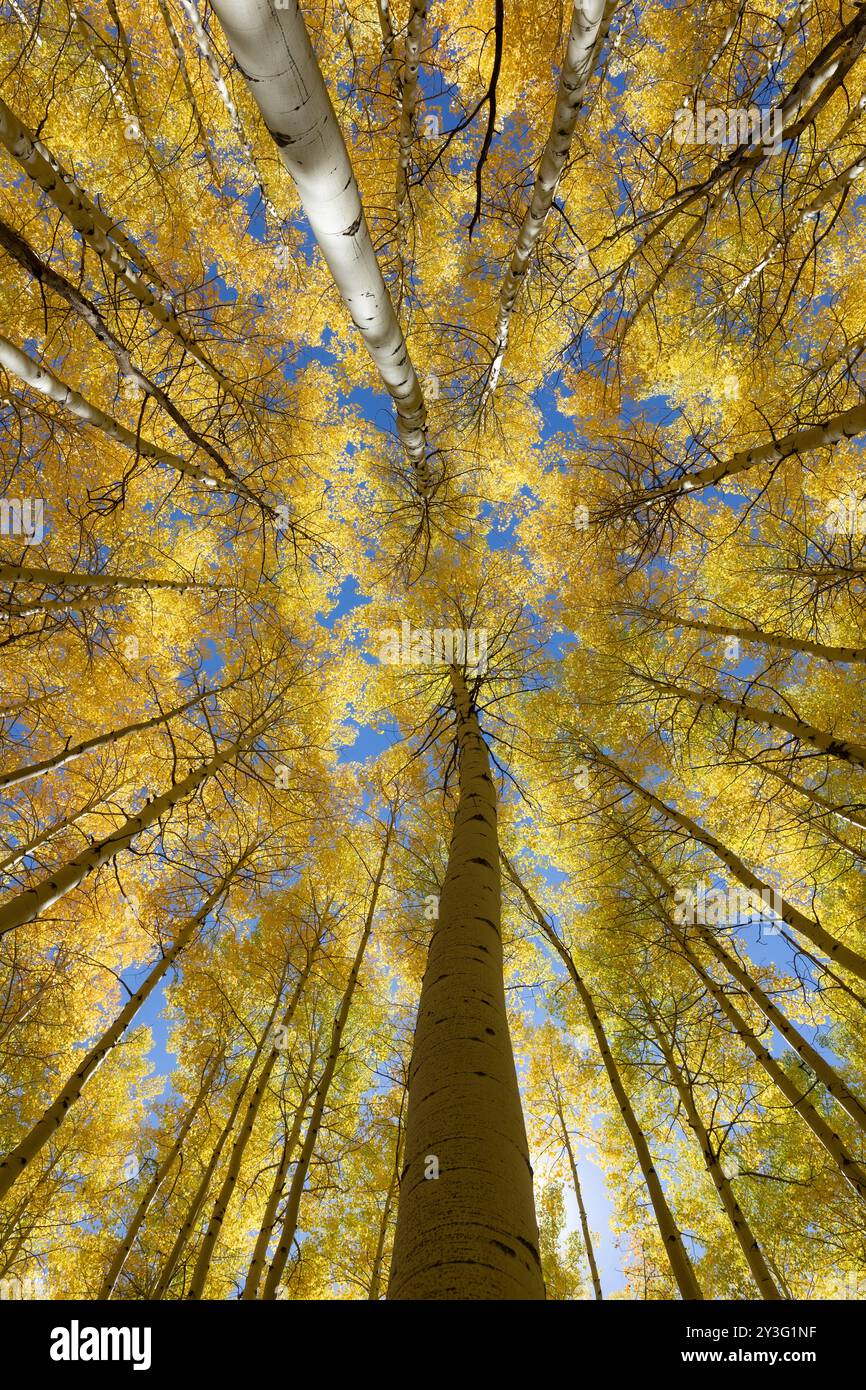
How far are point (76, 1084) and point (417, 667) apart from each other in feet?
23.9

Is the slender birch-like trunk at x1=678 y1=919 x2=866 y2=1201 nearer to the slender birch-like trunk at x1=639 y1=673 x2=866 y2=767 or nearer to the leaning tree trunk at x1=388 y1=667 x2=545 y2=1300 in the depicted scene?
the slender birch-like trunk at x1=639 y1=673 x2=866 y2=767

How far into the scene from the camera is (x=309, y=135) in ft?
6.81

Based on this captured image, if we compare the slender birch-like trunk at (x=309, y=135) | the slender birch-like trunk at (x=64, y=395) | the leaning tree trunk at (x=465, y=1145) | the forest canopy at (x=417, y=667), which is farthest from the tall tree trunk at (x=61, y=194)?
the leaning tree trunk at (x=465, y=1145)

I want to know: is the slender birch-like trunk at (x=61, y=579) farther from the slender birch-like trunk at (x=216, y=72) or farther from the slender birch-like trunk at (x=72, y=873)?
the slender birch-like trunk at (x=216, y=72)

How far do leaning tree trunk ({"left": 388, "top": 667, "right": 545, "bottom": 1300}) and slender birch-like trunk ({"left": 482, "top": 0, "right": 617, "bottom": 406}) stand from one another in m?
4.58

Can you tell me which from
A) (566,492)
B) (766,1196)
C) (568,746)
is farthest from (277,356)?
(766,1196)

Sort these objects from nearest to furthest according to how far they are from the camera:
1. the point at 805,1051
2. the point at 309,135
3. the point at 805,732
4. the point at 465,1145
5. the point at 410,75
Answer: the point at 465,1145 < the point at 309,135 < the point at 805,732 < the point at 805,1051 < the point at 410,75

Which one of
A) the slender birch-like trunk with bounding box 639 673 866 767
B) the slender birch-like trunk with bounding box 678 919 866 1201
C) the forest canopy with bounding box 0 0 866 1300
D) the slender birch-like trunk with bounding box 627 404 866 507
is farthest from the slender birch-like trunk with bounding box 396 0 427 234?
the slender birch-like trunk with bounding box 678 919 866 1201

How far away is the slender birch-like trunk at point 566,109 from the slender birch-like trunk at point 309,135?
1579 millimetres

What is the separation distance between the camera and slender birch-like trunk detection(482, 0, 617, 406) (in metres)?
2.91

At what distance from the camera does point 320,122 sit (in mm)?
2059

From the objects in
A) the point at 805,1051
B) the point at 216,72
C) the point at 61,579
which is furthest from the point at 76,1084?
the point at 216,72

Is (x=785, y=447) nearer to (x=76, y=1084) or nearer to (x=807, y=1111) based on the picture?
(x=807, y=1111)
